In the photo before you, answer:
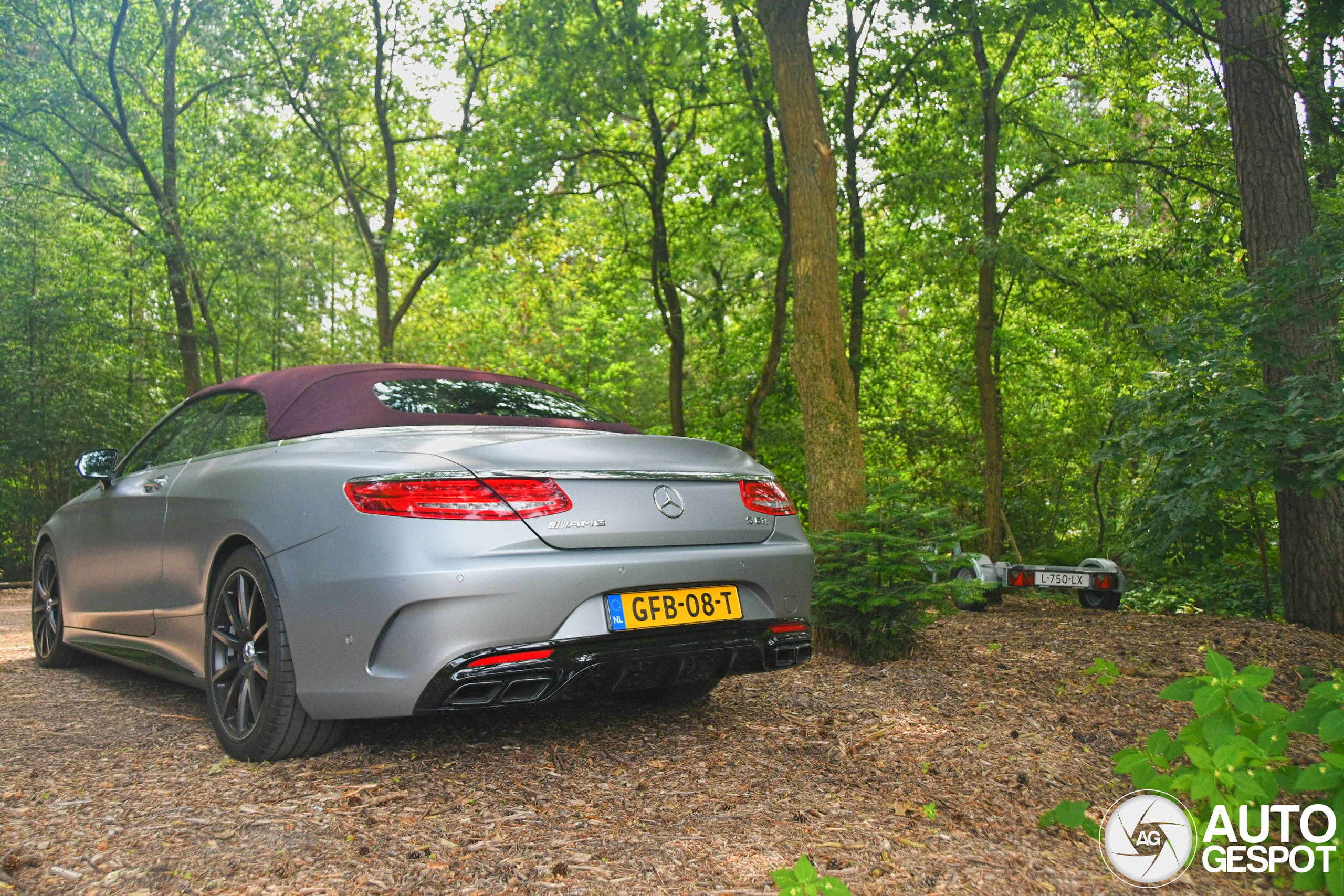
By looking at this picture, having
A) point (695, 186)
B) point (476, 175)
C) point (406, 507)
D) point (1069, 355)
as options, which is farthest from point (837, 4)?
point (406, 507)

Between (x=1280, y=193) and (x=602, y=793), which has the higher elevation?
(x=1280, y=193)

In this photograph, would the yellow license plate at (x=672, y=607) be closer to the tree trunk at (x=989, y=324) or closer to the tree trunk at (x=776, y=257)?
the tree trunk at (x=989, y=324)

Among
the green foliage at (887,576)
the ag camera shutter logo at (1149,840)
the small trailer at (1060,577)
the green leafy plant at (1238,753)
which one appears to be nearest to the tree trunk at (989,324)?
the small trailer at (1060,577)

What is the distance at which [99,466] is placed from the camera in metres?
4.98

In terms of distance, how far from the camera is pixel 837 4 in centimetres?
1333

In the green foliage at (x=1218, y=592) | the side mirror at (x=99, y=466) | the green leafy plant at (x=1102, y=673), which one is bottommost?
the green foliage at (x=1218, y=592)

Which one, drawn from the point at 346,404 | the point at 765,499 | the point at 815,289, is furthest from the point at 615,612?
the point at 815,289

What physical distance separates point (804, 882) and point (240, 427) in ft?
9.93

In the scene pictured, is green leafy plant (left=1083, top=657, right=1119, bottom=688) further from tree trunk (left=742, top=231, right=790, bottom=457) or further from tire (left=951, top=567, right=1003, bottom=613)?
tree trunk (left=742, top=231, right=790, bottom=457)

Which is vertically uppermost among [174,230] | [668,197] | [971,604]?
[668,197]

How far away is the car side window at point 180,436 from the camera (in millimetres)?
4508

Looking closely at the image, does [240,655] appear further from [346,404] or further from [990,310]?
[990,310]

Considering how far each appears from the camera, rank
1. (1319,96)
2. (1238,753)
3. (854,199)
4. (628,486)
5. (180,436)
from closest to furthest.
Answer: (1238,753) → (628,486) → (180,436) → (1319,96) → (854,199)

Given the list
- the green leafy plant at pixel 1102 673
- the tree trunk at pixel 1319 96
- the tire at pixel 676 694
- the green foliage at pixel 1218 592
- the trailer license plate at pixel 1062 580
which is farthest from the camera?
the green foliage at pixel 1218 592
